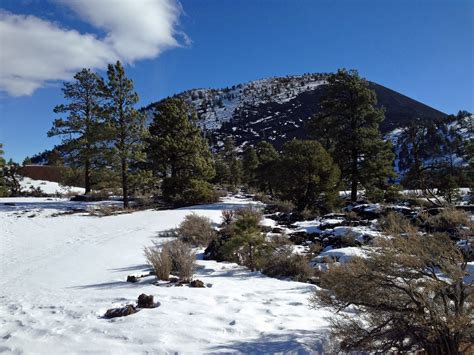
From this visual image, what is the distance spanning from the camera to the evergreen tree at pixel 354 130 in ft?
71.4

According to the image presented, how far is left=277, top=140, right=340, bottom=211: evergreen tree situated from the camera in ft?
61.1

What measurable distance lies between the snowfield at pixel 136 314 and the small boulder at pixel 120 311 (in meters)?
0.12

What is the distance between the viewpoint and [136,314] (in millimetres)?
4805

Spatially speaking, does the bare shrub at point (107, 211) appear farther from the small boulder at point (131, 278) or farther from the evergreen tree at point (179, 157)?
the small boulder at point (131, 278)

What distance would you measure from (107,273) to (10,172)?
3060 cm

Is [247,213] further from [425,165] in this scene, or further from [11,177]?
[11,177]

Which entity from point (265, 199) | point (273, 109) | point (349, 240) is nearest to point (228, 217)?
point (349, 240)

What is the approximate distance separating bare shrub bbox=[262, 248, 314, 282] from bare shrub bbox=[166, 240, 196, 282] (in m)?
2.12

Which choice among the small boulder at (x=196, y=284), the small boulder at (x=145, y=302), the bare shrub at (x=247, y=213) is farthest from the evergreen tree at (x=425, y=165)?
the bare shrub at (x=247, y=213)

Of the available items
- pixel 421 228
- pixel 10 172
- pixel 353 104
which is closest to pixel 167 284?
pixel 421 228

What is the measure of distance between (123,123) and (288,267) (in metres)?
16.4

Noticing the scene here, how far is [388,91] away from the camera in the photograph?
145 metres

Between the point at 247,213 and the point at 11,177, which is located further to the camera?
the point at 11,177

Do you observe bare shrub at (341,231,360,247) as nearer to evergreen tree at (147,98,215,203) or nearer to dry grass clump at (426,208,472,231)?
dry grass clump at (426,208,472,231)
